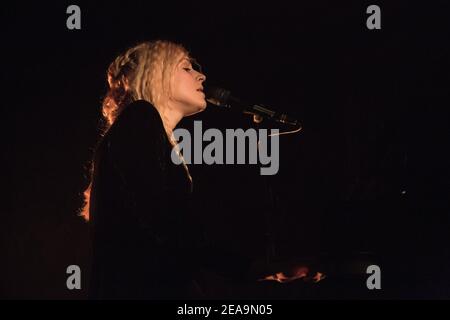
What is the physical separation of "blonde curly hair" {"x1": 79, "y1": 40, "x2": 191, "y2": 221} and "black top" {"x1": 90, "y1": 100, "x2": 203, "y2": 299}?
44 centimetres

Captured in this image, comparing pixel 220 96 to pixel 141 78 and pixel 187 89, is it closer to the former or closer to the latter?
pixel 187 89

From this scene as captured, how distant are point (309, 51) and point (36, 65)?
1.38 m

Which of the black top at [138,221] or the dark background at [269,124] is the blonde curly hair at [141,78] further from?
the black top at [138,221]

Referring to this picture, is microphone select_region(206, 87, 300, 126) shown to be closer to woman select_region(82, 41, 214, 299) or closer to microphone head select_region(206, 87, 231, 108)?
microphone head select_region(206, 87, 231, 108)

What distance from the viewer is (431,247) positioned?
2.84m

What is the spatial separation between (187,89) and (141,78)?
8.7 inches

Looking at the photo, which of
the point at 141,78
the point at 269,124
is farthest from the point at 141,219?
the point at 269,124

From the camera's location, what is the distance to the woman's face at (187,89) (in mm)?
2719

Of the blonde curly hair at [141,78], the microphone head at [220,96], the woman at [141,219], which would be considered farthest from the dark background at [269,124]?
the woman at [141,219]

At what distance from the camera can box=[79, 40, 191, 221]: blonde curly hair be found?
2682mm

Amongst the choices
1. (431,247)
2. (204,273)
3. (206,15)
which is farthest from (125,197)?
(431,247)

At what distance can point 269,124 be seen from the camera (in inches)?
112
